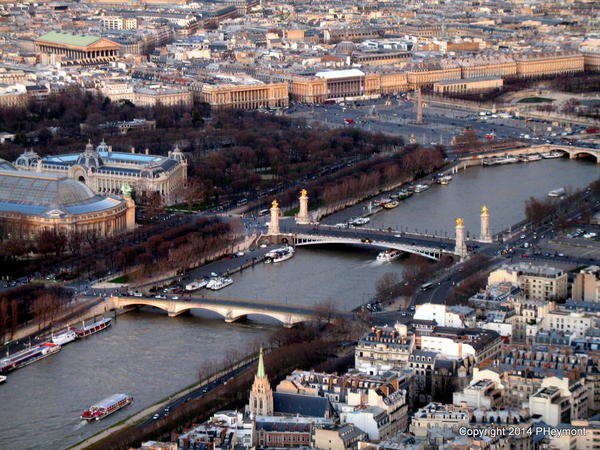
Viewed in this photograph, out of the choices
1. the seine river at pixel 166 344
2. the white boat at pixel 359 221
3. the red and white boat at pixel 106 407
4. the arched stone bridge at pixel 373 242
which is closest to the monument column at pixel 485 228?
the arched stone bridge at pixel 373 242

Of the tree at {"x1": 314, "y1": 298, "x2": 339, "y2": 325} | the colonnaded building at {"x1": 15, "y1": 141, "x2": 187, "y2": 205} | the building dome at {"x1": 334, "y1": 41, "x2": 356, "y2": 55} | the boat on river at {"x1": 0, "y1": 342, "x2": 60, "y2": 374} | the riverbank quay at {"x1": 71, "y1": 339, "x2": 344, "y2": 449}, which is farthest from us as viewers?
the building dome at {"x1": 334, "y1": 41, "x2": 356, "y2": 55}

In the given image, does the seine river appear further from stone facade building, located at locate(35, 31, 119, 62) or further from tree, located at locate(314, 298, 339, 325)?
stone facade building, located at locate(35, 31, 119, 62)

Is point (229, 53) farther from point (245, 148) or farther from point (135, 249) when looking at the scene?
point (135, 249)

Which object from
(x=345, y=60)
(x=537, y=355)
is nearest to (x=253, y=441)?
(x=537, y=355)

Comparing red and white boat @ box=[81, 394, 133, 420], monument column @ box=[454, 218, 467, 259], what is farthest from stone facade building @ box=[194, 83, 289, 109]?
red and white boat @ box=[81, 394, 133, 420]

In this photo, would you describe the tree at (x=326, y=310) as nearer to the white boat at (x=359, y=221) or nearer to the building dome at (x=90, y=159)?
the white boat at (x=359, y=221)
